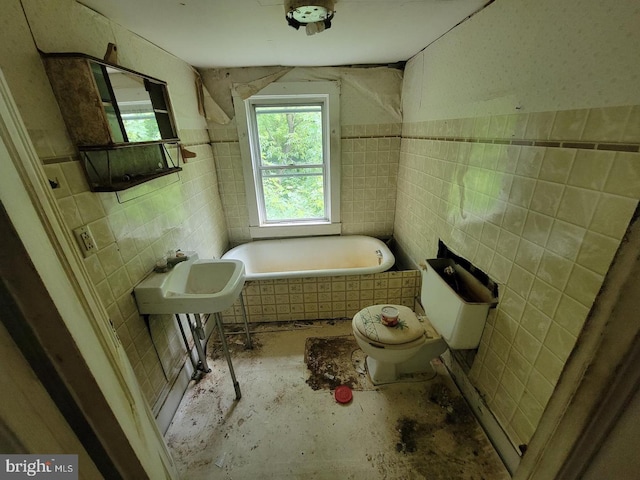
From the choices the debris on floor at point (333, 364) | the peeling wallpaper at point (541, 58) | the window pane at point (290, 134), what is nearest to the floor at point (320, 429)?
the debris on floor at point (333, 364)

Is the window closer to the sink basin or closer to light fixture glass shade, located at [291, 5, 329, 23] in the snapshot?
light fixture glass shade, located at [291, 5, 329, 23]

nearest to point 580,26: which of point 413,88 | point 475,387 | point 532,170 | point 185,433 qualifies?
point 532,170

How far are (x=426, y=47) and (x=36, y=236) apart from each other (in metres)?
2.36

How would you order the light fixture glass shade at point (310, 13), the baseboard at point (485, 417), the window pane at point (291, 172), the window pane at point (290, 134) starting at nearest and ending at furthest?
the light fixture glass shade at point (310, 13) → the baseboard at point (485, 417) → the window pane at point (290, 134) → the window pane at point (291, 172)

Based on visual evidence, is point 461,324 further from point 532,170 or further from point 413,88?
point 413,88

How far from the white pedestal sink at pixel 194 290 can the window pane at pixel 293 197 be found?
1.26 meters

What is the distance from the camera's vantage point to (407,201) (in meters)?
2.45

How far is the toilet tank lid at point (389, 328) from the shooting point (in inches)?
58.4

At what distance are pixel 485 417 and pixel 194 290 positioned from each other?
6.02 feet

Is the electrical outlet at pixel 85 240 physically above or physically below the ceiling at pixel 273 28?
below

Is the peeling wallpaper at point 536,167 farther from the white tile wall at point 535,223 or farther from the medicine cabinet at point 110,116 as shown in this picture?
the medicine cabinet at point 110,116

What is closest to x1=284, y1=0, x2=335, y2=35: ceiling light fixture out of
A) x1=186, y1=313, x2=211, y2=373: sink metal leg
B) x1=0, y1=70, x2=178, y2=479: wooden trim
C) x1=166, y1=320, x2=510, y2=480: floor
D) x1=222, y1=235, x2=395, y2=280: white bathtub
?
x1=0, y1=70, x2=178, y2=479: wooden trim

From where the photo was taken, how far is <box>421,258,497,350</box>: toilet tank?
4.38 feet

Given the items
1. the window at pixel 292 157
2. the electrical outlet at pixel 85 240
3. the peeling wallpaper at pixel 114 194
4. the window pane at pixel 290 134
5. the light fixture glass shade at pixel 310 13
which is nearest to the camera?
the peeling wallpaper at pixel 114 194
